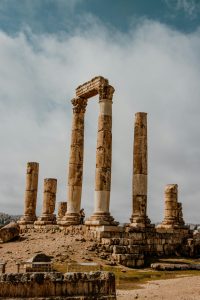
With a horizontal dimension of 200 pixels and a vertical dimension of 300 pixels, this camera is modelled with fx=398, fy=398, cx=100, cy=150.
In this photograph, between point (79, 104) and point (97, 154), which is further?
point (79, 104)

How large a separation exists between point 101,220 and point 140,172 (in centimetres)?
478

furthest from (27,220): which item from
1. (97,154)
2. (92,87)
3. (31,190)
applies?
(92,87)

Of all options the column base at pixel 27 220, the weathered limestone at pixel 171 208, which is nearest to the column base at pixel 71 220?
the column base at pixel 27 220

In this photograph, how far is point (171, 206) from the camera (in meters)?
30.6

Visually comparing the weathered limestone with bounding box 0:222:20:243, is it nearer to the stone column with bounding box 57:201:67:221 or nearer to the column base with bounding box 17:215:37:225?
the column base with bounding box 17:215:37:225

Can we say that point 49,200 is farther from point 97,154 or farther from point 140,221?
point 140,221

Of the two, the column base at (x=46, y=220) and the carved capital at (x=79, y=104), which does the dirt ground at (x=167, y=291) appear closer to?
the carved capital at (x=79, y=104)

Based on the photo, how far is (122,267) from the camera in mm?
18781

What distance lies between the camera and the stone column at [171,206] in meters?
30.1

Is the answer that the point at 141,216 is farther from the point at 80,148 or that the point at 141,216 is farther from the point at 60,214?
the point at 60,214

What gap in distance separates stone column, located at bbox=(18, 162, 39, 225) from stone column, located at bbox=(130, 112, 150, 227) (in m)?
10.9

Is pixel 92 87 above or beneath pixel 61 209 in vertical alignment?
above

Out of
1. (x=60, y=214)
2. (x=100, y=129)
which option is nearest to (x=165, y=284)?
(x=100, y=129)

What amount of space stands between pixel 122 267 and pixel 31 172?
16894 millimetres
